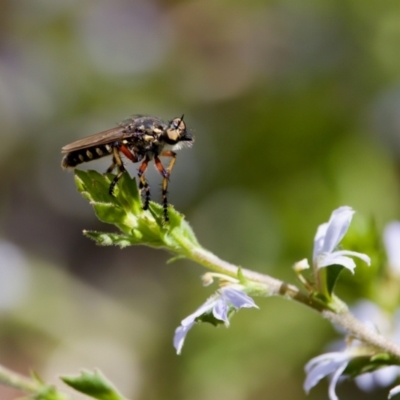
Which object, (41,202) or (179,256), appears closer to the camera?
(179,256)

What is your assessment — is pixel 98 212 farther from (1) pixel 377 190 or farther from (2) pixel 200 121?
(2) pixel 200 121

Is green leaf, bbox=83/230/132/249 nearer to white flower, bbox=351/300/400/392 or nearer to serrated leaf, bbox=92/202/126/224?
serrated leaf, bbox=92/202/126/224

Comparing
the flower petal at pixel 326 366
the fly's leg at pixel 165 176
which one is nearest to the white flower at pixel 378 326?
the flower petal at pixel 326 366

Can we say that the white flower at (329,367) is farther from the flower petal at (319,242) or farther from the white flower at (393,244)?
the white flower at (393,244)

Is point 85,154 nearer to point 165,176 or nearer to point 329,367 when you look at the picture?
point 165,176

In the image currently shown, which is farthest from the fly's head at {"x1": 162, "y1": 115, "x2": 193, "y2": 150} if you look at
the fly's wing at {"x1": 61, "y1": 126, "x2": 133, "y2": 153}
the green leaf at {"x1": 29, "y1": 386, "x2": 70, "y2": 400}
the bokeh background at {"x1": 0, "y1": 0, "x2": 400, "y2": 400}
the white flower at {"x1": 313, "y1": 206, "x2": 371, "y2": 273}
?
the bokeh background at {"x1": 0, "y1": 0, "x2": 400, "y2": 400}

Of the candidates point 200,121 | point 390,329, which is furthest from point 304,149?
point 390,329
